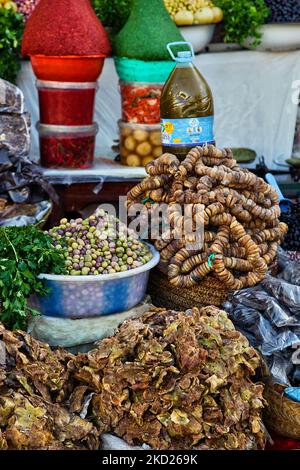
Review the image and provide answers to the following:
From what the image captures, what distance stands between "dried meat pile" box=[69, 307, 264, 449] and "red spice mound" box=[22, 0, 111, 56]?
78.7 inches

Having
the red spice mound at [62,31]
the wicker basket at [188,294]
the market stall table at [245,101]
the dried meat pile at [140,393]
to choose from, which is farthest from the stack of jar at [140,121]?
the dried meat pile at [140,393]

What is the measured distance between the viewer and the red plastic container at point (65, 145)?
3.73m

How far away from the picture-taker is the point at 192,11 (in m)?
4.09

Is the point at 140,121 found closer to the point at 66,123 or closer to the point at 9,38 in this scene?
the point at 66,123

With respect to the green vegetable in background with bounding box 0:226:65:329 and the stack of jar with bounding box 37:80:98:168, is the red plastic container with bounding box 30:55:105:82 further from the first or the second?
the green vegetable in background with bounding box 0:226:65:329

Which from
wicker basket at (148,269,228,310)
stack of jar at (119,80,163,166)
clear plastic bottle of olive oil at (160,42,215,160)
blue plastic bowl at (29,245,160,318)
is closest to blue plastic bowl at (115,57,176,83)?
stack of jar at (119,80,163,166)

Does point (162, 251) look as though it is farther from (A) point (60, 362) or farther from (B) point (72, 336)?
(A) point (60, 362)

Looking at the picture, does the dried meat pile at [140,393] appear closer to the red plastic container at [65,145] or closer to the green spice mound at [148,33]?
the red plastic container at [65,145]

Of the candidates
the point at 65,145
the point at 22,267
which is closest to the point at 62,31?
the point at 65,145

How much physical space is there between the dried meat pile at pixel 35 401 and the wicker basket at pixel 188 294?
0.69m

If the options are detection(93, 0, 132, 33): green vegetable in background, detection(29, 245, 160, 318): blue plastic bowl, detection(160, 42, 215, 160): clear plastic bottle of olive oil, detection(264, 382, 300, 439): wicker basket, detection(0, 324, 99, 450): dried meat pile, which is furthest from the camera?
detection(93, 0, 132, 33): green vegetable in background

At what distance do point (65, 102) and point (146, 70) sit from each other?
1.59ft

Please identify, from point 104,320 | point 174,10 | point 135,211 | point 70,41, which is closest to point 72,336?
point 104,320

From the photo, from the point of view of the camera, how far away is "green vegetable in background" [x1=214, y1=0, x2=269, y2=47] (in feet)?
13.3
